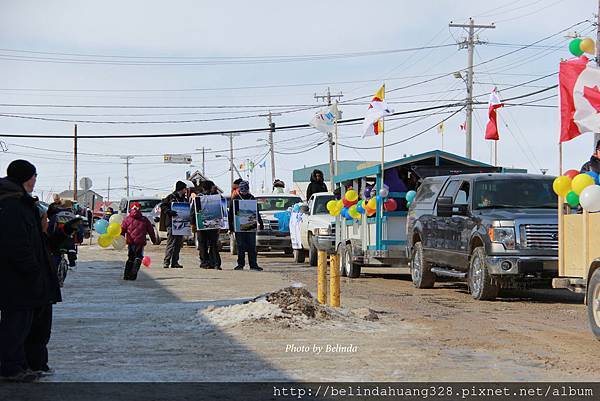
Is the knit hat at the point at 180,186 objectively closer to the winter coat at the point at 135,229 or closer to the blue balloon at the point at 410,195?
the winter coat at the point at 135,229

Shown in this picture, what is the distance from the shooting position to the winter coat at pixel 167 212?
21750 mm

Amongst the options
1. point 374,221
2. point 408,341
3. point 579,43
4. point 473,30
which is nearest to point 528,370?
point 408,341

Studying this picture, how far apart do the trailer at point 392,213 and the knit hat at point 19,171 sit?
1155cm

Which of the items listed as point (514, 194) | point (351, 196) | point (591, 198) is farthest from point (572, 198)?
point (351, 196)

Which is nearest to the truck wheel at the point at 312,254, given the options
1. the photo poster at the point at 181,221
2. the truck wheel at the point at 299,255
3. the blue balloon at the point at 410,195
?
the truck wheel at the point at 299,255

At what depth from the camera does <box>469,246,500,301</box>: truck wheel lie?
14.5m

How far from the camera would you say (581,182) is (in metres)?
10.6

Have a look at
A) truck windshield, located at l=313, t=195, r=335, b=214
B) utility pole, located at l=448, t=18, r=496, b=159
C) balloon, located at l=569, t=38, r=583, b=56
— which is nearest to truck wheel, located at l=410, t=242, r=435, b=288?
balloon, located at l=569, t=38, r=583, b=56

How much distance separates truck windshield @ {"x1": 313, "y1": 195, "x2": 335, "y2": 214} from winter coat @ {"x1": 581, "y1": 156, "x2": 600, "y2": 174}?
13.8 meters

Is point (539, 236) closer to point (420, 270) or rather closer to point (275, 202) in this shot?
point (420, 270)

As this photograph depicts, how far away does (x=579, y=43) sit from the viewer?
1134 centimetres

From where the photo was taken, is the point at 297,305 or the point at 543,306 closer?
the point at 297,305

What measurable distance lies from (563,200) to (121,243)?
11.0 metres

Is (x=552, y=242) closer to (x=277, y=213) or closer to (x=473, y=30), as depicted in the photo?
(x=277, y=213)
